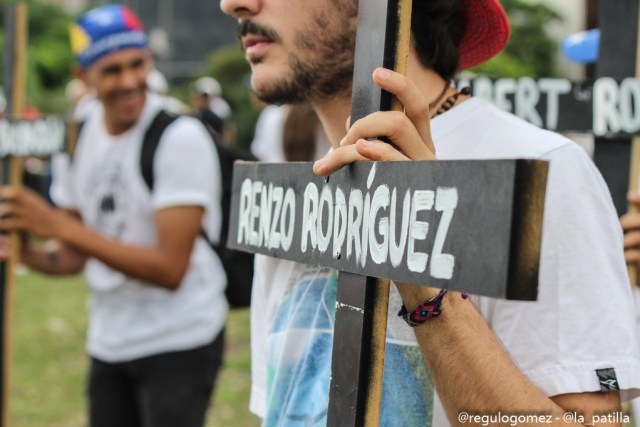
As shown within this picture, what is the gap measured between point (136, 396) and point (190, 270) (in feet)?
1.74

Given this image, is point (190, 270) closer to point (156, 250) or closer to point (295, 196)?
point (156, 250)

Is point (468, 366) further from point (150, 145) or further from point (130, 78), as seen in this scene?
point (130, 78)

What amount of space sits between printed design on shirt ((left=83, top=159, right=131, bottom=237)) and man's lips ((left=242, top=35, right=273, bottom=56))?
1756mm

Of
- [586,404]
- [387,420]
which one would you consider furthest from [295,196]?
[586,404]

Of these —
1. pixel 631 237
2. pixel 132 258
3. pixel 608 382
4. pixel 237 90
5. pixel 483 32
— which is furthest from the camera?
pixel 237 90

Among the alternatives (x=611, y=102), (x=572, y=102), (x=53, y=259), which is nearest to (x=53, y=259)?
(x=53, y=259)

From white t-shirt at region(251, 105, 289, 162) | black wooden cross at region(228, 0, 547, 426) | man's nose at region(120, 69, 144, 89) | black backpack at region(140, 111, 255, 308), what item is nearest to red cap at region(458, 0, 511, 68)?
black wooden cross at region(228, 0, 547, 426)

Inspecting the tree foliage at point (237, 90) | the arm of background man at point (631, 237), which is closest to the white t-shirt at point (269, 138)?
the arm of background man at point (631, 237)

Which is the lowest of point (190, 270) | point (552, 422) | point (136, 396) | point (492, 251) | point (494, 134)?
point (136, 396)

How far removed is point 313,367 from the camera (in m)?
1.55

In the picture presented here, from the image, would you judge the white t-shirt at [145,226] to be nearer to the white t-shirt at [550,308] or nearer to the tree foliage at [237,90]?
the white t-shirt at [550,308]

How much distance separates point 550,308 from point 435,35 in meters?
0.61

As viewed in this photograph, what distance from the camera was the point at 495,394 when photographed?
117cm

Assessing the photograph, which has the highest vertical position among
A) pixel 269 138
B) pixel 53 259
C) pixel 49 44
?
pixel 49 44
